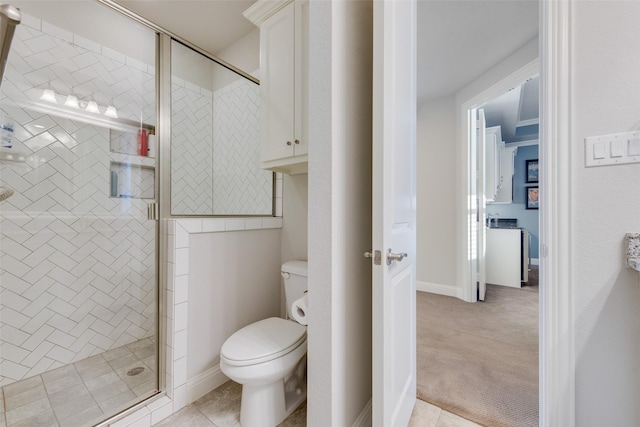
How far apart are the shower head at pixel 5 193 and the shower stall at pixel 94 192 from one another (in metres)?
0.02

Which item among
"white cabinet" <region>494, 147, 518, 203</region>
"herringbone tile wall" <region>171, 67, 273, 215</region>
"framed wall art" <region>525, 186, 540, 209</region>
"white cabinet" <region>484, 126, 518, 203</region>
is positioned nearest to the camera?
"herringbone tile wall" <region>171, 67, 273, 215</region>

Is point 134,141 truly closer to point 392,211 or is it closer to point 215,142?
point 215,142

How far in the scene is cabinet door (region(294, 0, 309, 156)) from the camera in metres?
1.42

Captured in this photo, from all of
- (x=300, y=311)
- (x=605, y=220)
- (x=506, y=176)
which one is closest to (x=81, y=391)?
(x=300, y=311)

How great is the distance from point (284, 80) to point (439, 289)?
2.99 metres

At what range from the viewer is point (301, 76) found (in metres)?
1.44

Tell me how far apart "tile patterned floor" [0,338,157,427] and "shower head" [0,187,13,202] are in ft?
3.53

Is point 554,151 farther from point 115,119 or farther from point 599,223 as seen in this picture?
point 115,119

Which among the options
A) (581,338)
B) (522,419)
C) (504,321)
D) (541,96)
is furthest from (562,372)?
(504,321)

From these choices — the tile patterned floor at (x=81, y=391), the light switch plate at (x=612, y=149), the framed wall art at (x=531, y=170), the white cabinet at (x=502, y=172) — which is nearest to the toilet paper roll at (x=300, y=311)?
the tile patterned floor at (x=81, y=391)

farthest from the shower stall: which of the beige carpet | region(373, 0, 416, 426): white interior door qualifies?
the beige carpet

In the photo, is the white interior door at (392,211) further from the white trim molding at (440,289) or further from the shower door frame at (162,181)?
the white trim molding at (440,289)

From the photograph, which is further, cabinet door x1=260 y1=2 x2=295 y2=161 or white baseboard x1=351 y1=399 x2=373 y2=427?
cabinet door x1=260 y1=2 x2=295 y2=161

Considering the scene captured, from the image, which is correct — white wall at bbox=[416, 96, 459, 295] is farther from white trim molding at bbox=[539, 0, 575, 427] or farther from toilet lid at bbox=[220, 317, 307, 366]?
toilet lid at bbox=[220, 317, 307, 366]
